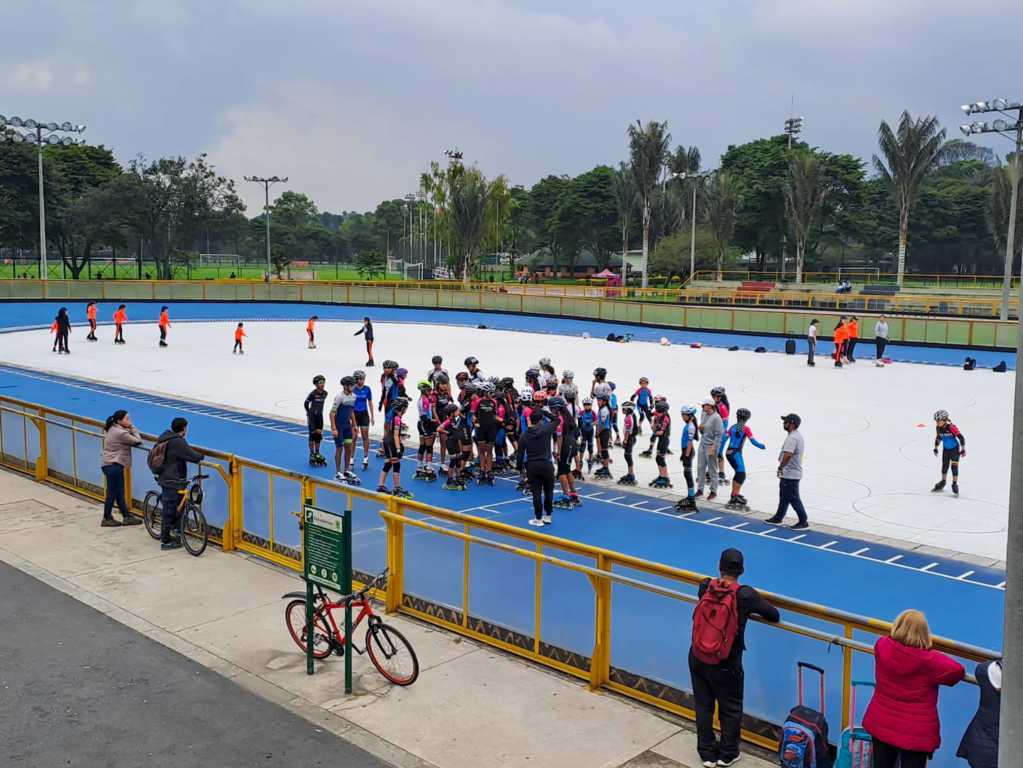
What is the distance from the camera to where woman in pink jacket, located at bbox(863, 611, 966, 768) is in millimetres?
5871

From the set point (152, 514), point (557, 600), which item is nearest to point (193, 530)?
point (152, 514)

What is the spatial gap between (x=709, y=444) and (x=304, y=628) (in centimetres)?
833

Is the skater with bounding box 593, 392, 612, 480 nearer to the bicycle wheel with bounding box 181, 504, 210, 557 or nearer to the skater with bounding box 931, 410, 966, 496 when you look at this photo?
the skater with bounding box 931, 410, 966, 496

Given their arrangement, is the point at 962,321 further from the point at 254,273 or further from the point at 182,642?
the point at 254,273

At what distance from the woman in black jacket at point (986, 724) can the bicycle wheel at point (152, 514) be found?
33.8 ft

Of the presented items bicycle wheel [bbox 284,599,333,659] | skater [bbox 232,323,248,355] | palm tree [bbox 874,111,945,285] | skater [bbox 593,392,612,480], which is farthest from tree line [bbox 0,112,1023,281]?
bicycle wheel [bbox 284,599,333,659]

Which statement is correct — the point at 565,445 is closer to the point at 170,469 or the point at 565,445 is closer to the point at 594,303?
the point at 170,469

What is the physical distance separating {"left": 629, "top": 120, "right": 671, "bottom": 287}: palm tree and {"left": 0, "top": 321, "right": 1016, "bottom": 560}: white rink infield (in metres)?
43.9

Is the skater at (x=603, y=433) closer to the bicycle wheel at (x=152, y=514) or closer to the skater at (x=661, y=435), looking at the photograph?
the skater at (x=661, y=435)

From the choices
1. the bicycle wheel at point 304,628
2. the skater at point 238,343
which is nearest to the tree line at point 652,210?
the skater at point 238,343

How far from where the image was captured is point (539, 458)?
44.6 feet

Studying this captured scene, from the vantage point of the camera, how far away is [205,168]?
3187 inches

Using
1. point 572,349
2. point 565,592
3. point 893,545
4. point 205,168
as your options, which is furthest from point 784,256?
point 565,592

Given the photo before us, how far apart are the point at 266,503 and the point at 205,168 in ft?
247
